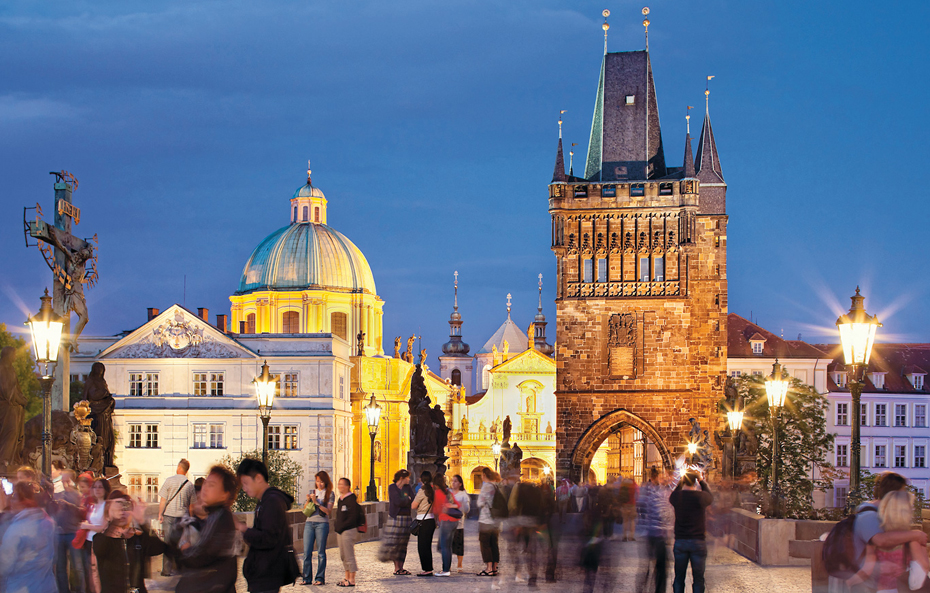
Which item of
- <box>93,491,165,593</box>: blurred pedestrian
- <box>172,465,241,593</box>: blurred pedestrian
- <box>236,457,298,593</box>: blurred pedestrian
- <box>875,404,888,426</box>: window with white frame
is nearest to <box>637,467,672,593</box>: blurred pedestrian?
<box>236,457,298,593</box>: blurred pedestrian

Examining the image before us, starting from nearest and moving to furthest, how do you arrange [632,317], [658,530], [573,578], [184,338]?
[658,530] < [573,578] < [632,317] < [184,338]

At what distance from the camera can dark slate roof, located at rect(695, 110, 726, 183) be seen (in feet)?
192

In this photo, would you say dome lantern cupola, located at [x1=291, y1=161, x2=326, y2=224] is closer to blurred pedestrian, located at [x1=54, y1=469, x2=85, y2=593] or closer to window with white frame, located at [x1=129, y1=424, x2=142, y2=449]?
window with white frame, located at [x1=129, y1=424, x2=142, y2=449]

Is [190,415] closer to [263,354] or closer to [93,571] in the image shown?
[263,354]

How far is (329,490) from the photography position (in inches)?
594

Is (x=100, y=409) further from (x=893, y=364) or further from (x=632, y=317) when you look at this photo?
(x=893, y=364)

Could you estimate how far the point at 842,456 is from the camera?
6450 cm

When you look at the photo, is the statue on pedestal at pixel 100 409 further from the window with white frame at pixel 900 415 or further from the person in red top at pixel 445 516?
the window with white frame at pixel 900 415

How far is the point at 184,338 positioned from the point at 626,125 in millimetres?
25329

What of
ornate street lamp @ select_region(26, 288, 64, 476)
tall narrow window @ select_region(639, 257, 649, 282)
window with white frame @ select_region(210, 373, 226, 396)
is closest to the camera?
ornate street lamp @ select_region(26, 288, 64, 476)

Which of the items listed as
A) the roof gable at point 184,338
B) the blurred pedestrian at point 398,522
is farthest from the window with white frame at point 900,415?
the blurred pedestrian at point 398,522

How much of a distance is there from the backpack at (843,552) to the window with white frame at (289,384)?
54801 millimetres

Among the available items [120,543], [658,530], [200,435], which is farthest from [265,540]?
[200,435]

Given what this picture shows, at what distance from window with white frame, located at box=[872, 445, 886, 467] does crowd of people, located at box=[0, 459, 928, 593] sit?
168ft
